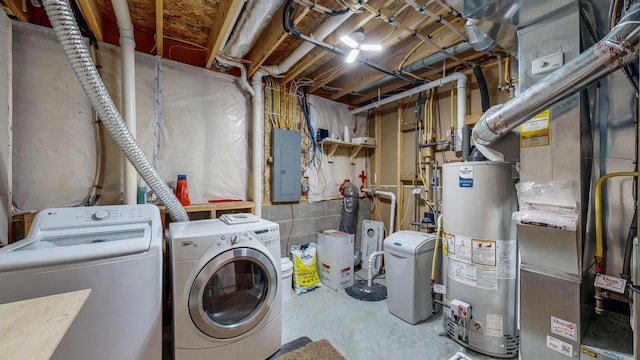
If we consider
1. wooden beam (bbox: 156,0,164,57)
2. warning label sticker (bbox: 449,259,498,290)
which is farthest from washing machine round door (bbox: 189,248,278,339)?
wooden beam (bbox: 156,0,164,57)

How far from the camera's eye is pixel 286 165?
304 cm

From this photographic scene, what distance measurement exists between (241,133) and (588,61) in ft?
Answer: 8.99

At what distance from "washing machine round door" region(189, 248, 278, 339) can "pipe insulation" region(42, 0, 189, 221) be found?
71 cm

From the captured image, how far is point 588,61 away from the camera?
1062 mm

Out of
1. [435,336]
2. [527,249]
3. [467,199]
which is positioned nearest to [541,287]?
[527,249]

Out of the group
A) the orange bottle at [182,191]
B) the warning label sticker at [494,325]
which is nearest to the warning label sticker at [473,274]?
the warning label sticker at [494,325]

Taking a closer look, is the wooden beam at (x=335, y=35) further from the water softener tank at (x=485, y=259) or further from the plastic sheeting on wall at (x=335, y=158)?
the water softener tank at (x=485, y=259)

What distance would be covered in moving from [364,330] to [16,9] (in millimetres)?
3479

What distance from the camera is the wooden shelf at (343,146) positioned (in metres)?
3.48

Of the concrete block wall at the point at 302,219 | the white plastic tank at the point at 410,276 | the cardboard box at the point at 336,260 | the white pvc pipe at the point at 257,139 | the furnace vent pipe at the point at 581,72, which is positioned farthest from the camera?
the concrete block wall at the point at 302,219

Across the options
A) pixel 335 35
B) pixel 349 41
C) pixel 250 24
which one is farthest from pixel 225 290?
pixel 335 35

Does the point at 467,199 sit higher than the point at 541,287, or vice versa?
the point at 467,199

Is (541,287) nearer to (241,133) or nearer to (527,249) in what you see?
(527,249)

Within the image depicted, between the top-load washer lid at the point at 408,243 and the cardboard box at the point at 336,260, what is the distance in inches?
26.3
